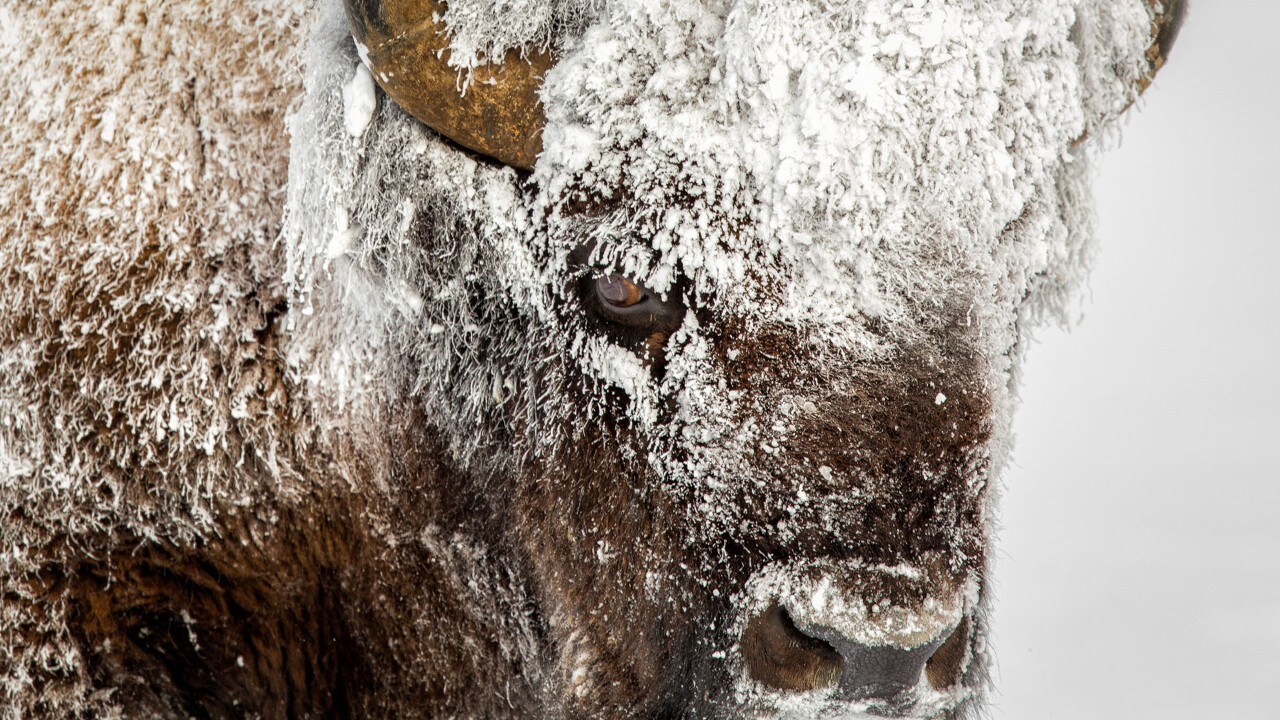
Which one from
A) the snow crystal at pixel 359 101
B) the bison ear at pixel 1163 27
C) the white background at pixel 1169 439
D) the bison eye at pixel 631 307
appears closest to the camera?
the bison eye at pixel 631 307

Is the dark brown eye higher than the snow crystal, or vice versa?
the snow crystal

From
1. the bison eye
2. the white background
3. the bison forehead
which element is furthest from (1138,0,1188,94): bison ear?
the bison eye

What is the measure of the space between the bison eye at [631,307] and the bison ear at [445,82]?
28 cm

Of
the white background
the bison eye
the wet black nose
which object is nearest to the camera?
the wet black nose

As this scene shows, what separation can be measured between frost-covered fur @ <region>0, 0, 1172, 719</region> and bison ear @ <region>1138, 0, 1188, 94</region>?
0.19ft

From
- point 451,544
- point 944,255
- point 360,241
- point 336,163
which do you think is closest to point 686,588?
point 451,544

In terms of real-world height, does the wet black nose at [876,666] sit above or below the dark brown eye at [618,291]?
below

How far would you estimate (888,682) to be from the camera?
1769 millimetres

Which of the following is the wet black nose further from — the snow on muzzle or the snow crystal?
the snow crystal

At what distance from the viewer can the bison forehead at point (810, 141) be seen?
1.74 meters

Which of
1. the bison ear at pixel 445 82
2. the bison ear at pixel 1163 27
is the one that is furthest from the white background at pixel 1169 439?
the bison ear at pixel 445 82

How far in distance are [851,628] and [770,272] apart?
25.1 inches

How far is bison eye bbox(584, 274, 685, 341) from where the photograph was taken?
1870 millimetres

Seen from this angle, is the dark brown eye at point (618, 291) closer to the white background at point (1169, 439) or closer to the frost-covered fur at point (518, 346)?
the frost-covered fur at point (518, 346)
